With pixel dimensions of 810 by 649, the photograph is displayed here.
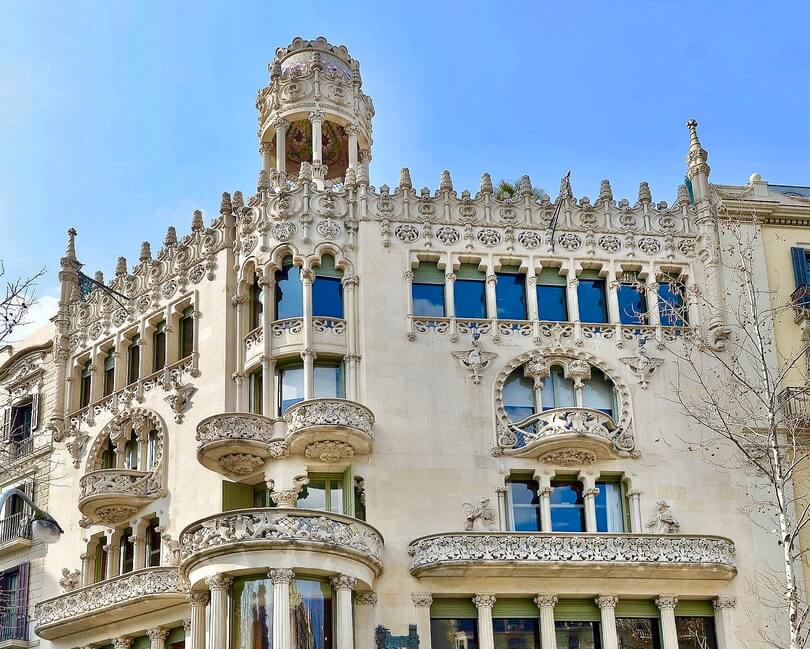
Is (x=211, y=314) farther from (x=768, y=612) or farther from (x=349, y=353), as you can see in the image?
(x=768, y=612)

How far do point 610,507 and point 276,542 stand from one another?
37.4 feet

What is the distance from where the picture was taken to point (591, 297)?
140 feet

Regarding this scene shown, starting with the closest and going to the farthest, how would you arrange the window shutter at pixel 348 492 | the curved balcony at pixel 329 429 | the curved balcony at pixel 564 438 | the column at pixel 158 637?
1. the curved balcony at pixel 329 429
2. the window shutter at pixel 348 492
3. the curved balcony at pixel 564 438
4. the column at pixel 158 637

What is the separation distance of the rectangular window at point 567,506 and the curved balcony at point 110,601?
1153cm

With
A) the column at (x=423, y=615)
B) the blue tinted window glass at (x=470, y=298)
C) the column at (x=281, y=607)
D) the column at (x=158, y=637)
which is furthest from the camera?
the blue tinted window glass at (x=470, y=298)

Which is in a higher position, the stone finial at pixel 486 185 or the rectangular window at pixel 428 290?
the stone finial at pixel 486 185

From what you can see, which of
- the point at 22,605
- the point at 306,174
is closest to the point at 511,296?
the point at 306,174

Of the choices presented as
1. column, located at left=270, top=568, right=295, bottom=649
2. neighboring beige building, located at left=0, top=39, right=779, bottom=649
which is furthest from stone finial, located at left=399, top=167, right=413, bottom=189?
column, located at left=270, top=568, right=295, bottom=649

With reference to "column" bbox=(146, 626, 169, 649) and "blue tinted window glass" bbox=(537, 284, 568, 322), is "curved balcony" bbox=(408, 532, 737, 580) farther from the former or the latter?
"column" bbox=(146, 626, 169, 649)

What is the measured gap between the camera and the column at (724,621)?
38.0 meters

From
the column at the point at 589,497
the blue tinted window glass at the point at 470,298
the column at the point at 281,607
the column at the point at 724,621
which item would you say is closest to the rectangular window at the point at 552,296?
the blue tinted window glass at the point at 470,298

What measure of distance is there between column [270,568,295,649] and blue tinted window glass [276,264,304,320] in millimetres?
9487

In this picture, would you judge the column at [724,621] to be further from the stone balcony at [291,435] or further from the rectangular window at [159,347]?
the rectangular window at [159,347]

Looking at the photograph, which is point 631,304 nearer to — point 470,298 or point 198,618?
point 470,298
